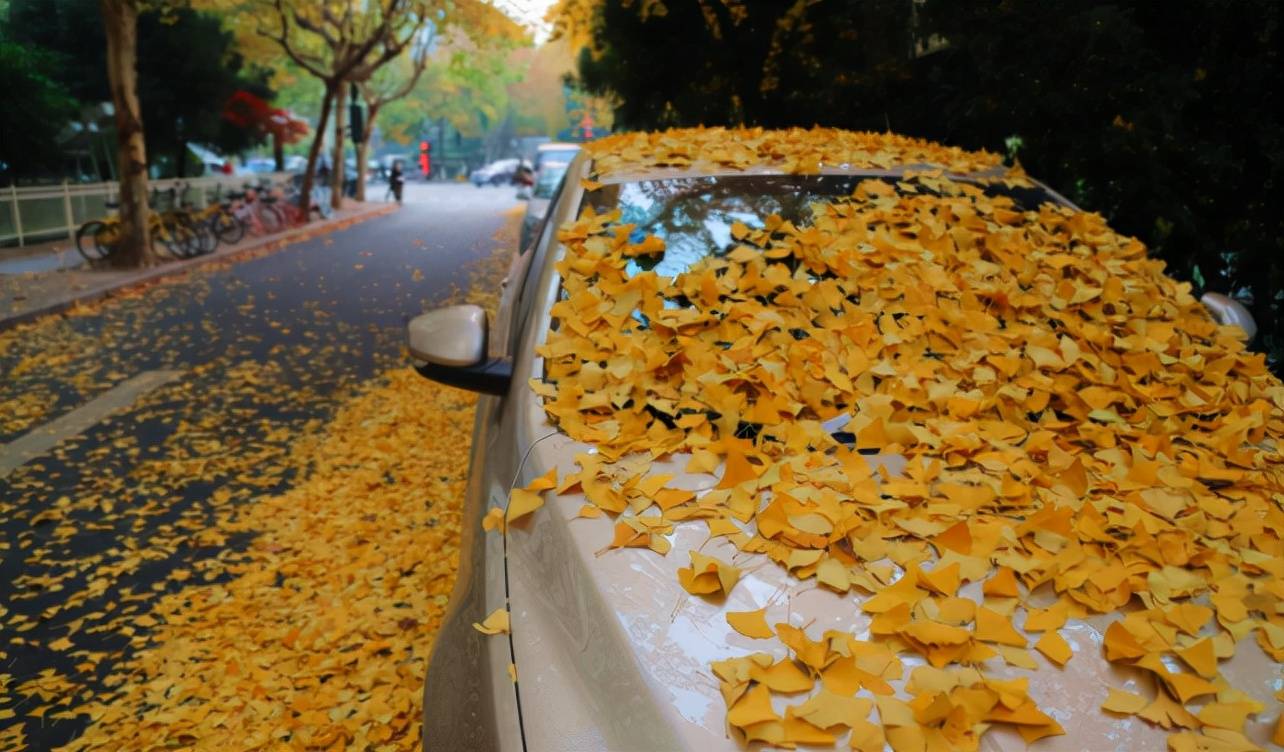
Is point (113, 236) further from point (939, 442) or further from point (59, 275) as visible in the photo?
point (939, 442)

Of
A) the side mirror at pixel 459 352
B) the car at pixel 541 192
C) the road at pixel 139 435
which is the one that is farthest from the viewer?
the car at pixel 541 192

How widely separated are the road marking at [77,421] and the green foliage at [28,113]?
1001 centimetres

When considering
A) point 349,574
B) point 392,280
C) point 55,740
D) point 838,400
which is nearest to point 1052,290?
point 838,400

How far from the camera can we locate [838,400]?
2262 millimetres

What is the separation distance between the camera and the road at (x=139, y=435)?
3.70m

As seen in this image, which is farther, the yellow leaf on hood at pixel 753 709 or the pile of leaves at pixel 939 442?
the pile of leaves at pixel 939 442

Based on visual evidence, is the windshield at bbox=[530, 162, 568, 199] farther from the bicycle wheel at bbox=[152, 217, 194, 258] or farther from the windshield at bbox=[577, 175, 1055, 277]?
the windshield at bbox=[577, 175, 1055, 277]

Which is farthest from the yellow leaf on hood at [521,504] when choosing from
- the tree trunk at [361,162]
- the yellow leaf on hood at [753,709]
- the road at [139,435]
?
the tree trunk at [361,162]

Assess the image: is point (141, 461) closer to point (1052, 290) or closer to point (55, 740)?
point (55, 740)

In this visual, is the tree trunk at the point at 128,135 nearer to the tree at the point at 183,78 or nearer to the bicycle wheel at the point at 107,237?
the bicycle wheel at the point at 107,237

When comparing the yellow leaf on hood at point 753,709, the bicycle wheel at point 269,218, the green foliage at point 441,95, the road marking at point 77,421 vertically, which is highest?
the green foliage at point 441,95

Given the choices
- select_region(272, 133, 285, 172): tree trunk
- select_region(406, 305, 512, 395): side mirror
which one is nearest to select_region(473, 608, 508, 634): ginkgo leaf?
select_region(406, 305, 512, 395): side mirror

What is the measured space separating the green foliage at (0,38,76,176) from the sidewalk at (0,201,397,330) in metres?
1.50

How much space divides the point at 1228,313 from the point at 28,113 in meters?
18.8
